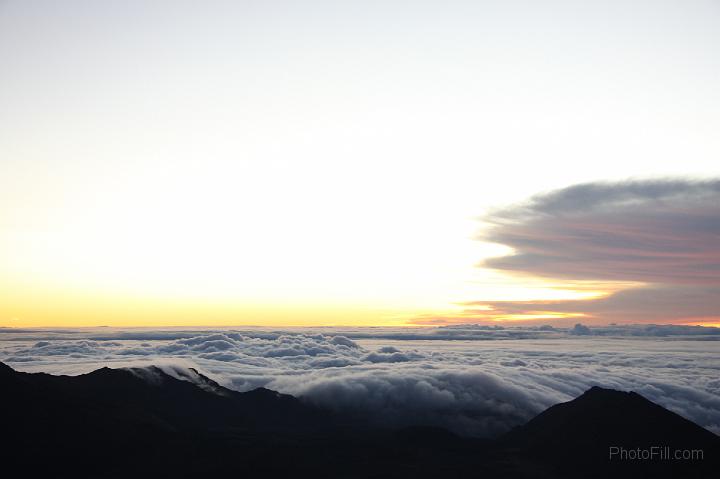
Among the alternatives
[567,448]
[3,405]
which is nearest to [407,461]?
[567,448]

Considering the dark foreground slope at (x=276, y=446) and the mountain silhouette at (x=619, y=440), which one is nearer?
the dark foreground slope at (x=276, y=446)

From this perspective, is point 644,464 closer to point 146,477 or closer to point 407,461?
point 407,461

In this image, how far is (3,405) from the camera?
485 ft

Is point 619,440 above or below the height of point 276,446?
above

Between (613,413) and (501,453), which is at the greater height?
(613,413)

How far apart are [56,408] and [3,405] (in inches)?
531

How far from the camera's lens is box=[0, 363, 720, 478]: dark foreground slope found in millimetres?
137625

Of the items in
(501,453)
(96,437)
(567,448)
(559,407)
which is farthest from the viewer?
(559,407)

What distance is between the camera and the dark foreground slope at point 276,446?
138 metres

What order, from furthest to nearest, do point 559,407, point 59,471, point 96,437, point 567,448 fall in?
1. point 559,407
2. point 567,448
3. point 96,437
4. point 59,471

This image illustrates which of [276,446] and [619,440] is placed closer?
[619,440]

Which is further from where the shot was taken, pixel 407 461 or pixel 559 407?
pixel 559 407

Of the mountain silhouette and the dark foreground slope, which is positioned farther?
the mountain silhouette

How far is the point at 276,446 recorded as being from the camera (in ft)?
562
